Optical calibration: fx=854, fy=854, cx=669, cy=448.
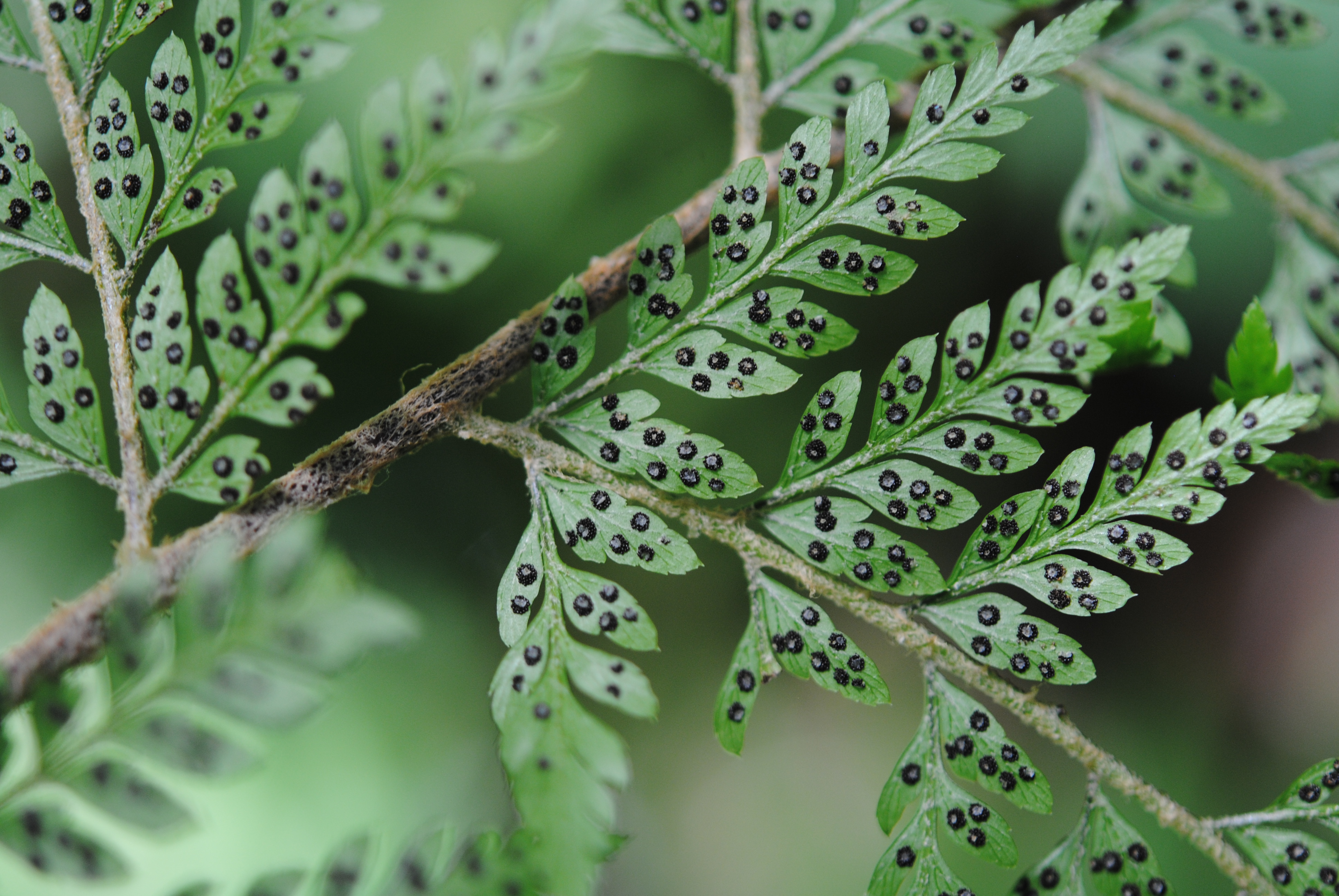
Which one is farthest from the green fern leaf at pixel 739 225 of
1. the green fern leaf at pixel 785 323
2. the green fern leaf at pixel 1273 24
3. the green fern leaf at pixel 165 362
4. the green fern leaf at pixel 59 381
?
the green fern leaf at pixel 1273 24

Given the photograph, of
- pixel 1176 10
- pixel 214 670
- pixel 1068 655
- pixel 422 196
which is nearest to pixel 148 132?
pixel 422 196

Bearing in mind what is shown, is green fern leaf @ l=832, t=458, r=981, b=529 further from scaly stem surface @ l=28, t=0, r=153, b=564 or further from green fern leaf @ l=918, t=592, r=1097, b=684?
scaly stem surface @ l=28, t=0, r=153, b=564

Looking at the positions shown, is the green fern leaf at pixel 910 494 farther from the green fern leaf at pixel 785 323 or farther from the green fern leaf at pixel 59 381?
the green fern leaf at pixel 59 381

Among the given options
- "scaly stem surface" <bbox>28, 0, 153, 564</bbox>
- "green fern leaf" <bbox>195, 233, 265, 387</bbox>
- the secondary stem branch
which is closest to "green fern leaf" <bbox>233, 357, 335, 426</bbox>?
"green fern leaf" <bbox>195, 233, 265, 387</bbox>

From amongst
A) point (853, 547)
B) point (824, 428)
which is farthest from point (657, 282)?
point (853, 547)

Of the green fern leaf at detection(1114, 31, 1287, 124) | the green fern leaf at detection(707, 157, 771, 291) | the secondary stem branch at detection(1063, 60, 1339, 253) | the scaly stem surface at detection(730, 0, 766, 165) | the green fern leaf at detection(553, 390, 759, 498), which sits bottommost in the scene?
the green fern leaf at detection(553, 390, 759, 498)

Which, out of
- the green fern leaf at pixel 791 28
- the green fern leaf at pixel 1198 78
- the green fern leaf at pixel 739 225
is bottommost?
the green fern leaf at pixel 739 225
